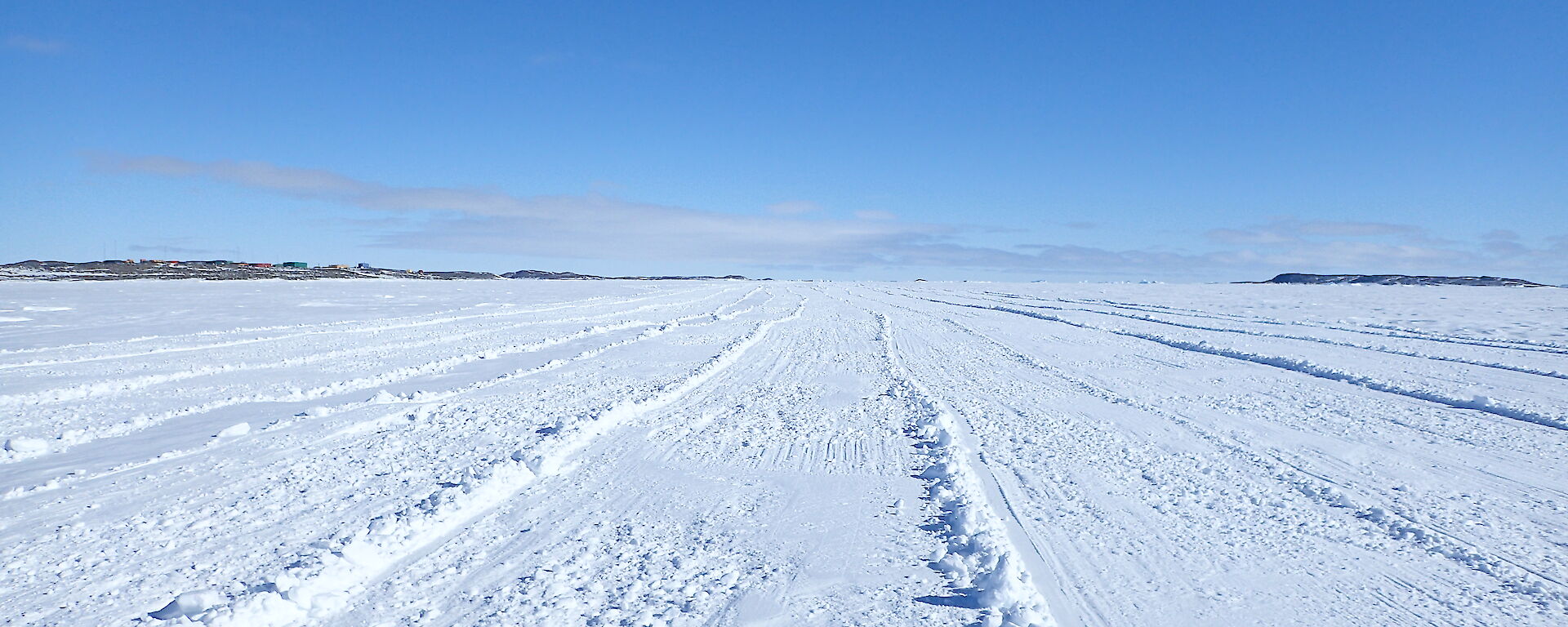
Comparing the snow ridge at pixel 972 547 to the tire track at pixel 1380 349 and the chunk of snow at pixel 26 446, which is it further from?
the tire track at pixel 1380 349

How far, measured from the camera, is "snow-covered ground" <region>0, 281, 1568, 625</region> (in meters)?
3.02

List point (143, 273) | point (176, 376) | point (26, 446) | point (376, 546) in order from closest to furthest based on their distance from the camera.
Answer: point (376, 546) < point (26, 446) < point (176, 376) < point (143, 273)

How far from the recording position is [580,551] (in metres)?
3.46

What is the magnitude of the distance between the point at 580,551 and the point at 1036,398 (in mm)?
5216

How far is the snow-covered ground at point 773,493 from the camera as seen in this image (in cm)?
302

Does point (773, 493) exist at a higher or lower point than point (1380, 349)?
lower

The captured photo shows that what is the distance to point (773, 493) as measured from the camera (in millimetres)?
4422

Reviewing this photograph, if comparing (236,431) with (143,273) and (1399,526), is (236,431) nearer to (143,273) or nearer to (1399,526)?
(1399,526)

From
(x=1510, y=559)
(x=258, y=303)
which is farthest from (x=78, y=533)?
(x=258, y=303)

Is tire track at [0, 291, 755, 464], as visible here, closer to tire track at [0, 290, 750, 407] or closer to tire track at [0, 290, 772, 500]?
tire track at [0, 290, 772, 500]

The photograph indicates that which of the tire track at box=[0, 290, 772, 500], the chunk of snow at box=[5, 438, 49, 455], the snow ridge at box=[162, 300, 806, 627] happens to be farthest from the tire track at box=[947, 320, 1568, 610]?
the chunk of snow at box=[5, 438, 49, 455]

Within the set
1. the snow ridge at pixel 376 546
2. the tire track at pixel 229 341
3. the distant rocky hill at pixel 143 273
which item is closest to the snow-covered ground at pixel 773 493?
the snow ridge at pixel 376 546

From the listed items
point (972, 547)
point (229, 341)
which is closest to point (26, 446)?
point (972, 547)

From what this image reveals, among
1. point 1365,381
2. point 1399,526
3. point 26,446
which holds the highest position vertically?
point 1365,381
